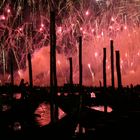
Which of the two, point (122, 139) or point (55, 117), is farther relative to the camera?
point (55, 117)

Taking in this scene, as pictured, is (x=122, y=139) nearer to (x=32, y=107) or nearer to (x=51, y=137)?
(x=51, y=137)

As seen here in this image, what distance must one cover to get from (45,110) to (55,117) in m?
10.2

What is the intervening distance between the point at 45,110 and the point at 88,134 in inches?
569

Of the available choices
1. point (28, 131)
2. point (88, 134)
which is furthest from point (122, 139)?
point (28, 131)

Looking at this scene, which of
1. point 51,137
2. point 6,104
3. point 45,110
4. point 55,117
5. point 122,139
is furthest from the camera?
point 45,110

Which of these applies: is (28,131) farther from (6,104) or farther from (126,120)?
(6,104)

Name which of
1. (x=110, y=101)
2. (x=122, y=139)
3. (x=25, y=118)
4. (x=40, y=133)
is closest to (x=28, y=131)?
(x=40, y=133)

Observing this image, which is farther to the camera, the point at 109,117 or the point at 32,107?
the point at 32,107

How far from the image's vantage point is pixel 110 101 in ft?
65.6

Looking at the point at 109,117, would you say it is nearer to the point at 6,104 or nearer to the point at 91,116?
the point at 91,116

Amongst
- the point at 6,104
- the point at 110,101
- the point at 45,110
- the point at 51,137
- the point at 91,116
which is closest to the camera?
the point at 51,137

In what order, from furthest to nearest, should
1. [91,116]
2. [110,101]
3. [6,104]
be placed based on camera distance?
1. [6,104]
2. [110,101]
3. [91,116]

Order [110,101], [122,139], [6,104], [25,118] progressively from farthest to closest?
[6,104] → [110,101] → [25,118] → [122,139]

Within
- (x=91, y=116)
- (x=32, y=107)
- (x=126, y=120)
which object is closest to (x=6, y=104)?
(x=32, y=107)
